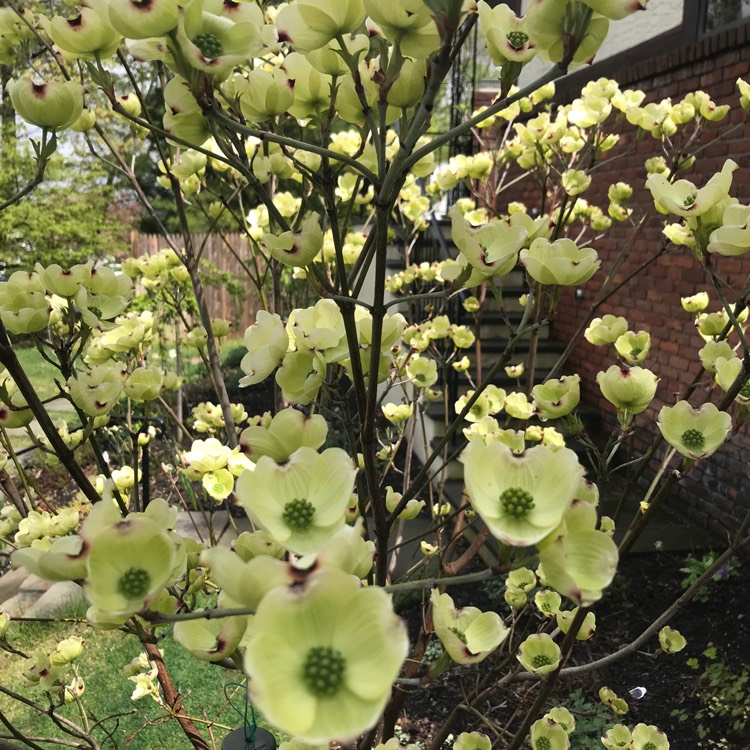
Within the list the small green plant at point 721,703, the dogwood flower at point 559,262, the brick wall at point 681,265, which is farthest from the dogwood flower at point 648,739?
the brick wall at point 681,265

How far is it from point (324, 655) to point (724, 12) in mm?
3824

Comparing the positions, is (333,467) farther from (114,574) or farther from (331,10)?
(331,10)

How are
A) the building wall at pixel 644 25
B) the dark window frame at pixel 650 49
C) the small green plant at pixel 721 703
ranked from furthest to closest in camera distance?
the building wall at pixel 644 25, the dark window frame at pixel 650 49, the small green plant at pixel 721 703

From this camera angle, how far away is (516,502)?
49 cm

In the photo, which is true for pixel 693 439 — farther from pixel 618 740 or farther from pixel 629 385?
pixel 618 740

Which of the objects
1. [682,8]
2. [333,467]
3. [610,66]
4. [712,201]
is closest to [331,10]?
[333,467]

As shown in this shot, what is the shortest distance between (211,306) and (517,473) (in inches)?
403

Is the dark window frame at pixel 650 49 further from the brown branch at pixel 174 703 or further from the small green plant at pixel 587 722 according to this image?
the brown branch at pixel 174 703

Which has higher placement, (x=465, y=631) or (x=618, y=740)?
(x=465, y=631)

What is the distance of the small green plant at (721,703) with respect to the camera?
1986mm

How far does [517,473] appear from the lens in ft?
1.63

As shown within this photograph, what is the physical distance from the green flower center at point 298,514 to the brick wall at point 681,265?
2.39 meters

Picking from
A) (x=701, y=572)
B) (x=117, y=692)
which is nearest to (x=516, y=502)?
(x=117, y=692)

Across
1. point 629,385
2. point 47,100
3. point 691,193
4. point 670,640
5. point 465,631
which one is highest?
point 47,100
